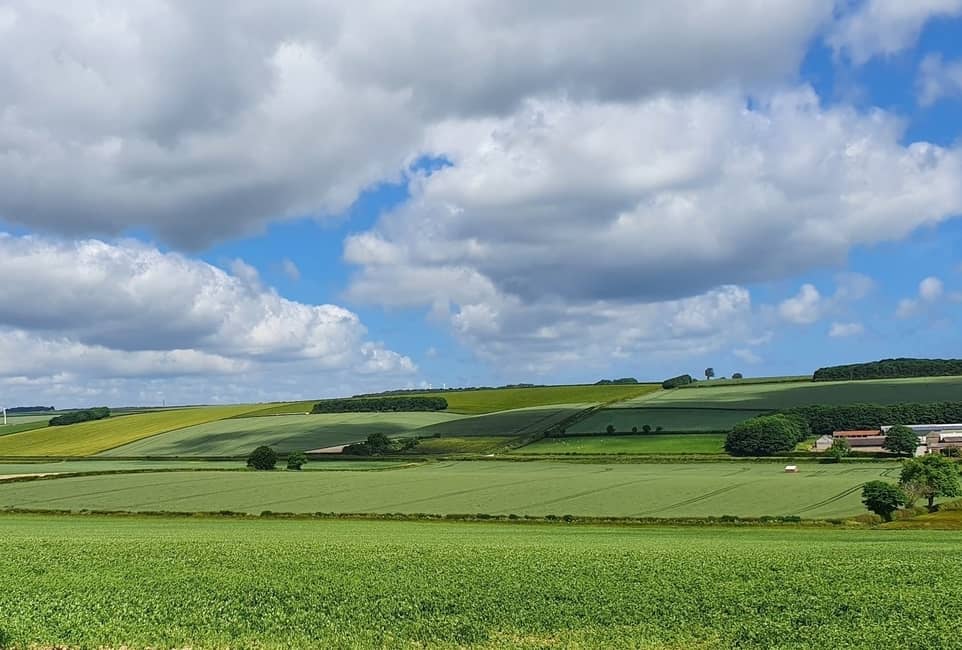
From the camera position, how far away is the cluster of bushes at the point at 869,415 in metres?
146

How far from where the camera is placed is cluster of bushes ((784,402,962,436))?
146 m

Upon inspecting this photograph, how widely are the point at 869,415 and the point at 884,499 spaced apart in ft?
322

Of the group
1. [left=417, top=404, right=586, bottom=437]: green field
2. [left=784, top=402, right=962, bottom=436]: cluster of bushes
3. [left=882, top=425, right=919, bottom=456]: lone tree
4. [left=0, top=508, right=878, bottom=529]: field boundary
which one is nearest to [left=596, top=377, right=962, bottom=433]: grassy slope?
[left=784, top=402, right=962, bottom=436]: cluster of bushes

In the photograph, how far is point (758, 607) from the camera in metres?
20.5

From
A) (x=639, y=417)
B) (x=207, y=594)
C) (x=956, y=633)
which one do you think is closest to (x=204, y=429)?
(x=639, y=417)

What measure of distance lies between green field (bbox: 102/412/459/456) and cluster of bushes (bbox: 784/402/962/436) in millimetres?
72351

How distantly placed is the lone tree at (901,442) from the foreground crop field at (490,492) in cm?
2400

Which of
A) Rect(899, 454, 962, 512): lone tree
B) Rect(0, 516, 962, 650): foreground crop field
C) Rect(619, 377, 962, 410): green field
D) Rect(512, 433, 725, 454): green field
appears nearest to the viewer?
Rect(0, 516, 962, 650): foreground crop field

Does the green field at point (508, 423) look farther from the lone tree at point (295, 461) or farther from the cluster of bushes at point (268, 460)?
the cluster of bushes at point (268, 460)

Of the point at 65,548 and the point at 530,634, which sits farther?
the point at 65,548

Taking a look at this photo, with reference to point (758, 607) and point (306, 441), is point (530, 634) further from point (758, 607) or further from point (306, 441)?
point (306, 441)

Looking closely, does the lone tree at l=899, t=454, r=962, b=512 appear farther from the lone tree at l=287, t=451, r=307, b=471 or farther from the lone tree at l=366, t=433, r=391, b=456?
the lone tree at l=366, t=433, r=391, b=456

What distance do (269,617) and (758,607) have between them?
12.2 m

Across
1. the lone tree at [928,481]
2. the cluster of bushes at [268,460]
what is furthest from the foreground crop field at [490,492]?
the cluster of bushes at [268,460]
